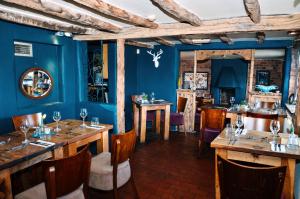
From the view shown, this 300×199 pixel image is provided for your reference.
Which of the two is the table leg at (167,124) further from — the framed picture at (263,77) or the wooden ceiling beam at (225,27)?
the framed picture at (263,77)

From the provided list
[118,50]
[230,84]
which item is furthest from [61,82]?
[230,84]

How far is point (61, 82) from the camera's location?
4.12 m

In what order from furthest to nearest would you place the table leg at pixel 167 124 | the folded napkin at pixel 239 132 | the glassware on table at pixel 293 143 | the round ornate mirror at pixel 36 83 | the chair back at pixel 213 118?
the table leg at pixel 167 124
the chair back at pixel 213 118
the round ornate mirror at pixel 36 83
the folded napkin at pixel 239 132
the glassware on table at pixel 293 143

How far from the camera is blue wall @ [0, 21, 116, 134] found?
3.21m

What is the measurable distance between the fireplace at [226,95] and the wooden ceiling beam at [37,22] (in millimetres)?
6296

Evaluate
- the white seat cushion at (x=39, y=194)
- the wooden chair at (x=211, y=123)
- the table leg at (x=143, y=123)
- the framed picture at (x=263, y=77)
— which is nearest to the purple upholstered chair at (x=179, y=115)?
the table leg at (x=143, y=123)

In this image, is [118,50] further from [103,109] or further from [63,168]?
[63,168]

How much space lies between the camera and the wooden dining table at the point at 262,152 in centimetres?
203

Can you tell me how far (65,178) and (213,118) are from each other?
2669mm

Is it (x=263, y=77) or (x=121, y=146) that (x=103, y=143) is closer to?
(x=121, y=146)

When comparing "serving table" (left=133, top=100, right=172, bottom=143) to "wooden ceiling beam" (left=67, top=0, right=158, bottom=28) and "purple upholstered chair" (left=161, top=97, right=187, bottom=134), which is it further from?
"wooden ceiling beam" (left=67, top=0, right=158, bottom=28)

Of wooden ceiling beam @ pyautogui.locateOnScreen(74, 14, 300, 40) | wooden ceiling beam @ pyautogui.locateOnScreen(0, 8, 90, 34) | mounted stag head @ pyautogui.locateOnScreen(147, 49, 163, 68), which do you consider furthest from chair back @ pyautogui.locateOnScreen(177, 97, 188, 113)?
wooden ceiling beam @ pyautogui.locateOnScreen(0, 8, 90, 34)

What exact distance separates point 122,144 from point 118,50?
2.02 meters

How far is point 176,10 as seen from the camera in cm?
235
